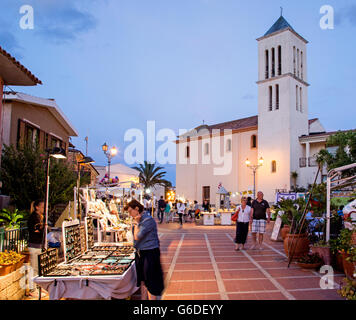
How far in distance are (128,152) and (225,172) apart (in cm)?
2237

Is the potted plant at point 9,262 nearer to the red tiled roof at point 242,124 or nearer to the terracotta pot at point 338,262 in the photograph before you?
the terracotta pot at point 338,262

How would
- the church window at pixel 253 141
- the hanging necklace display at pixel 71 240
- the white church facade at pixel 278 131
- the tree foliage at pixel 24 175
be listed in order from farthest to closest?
the church window at pixel 253 141 < the white church facade at pixel 278 131 < the tree foliage at pixel 24 175 < the hanging necklace display at pixel 71 240

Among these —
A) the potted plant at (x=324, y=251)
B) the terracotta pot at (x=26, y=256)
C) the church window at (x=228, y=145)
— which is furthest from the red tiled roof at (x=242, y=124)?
the terracotta pot at (x=26, y=256)

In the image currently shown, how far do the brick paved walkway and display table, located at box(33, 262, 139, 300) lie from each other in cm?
131

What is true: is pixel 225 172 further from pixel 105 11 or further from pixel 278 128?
pixel 105 11

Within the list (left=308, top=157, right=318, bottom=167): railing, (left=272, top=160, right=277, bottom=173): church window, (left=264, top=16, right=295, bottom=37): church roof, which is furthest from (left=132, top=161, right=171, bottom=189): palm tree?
(left=264, top=16, right=295, bottom=37): church roof

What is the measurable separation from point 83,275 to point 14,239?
2454 millimetres

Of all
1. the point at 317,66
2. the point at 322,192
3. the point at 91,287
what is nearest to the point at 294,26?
the point at 317,66

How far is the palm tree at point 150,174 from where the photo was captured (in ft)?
137

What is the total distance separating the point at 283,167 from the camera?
99.0 ft

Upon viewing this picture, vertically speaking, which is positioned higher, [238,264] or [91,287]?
[91,287]

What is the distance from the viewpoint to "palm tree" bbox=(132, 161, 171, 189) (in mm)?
41625

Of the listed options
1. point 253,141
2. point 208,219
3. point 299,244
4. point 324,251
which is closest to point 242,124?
point 253,141

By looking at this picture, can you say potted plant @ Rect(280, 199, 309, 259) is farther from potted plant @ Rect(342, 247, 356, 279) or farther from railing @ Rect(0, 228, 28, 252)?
railing @ Rect(0, 228, 28, 252)
